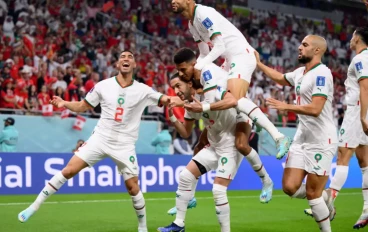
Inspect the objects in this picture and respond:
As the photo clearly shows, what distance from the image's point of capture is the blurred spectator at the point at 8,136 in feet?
50.2

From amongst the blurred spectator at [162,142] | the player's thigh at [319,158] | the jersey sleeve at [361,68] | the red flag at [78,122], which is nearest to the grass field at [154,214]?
the blurred spectator at [162,142]

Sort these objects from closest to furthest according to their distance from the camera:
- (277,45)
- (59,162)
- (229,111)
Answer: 1. (229,111)
2. (59,162)
3. (277,45)

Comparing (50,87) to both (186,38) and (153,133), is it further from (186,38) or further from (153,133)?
(186,38)

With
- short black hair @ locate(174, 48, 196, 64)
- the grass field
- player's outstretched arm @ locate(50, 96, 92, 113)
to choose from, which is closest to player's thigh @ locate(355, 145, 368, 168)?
the grass field

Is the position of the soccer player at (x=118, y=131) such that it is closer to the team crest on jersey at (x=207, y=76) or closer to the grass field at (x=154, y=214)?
the grass field at (x=154, y=214)

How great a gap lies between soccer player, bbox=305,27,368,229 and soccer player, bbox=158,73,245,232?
2.03 m

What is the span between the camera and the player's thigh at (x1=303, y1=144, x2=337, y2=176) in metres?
7.77

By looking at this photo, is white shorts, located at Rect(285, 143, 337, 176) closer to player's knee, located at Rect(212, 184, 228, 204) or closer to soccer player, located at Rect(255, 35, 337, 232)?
soccer player, located at Rect(255, 35, 337, 232)

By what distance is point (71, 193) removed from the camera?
15.3m

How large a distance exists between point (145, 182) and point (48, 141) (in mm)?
2885

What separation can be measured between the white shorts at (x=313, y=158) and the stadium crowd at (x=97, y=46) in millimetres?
9933

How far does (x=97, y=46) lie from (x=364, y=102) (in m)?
14.2

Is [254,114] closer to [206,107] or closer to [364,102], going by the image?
[206,107]

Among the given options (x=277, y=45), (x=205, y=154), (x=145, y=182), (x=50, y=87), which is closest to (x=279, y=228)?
(x=205, y=154)
